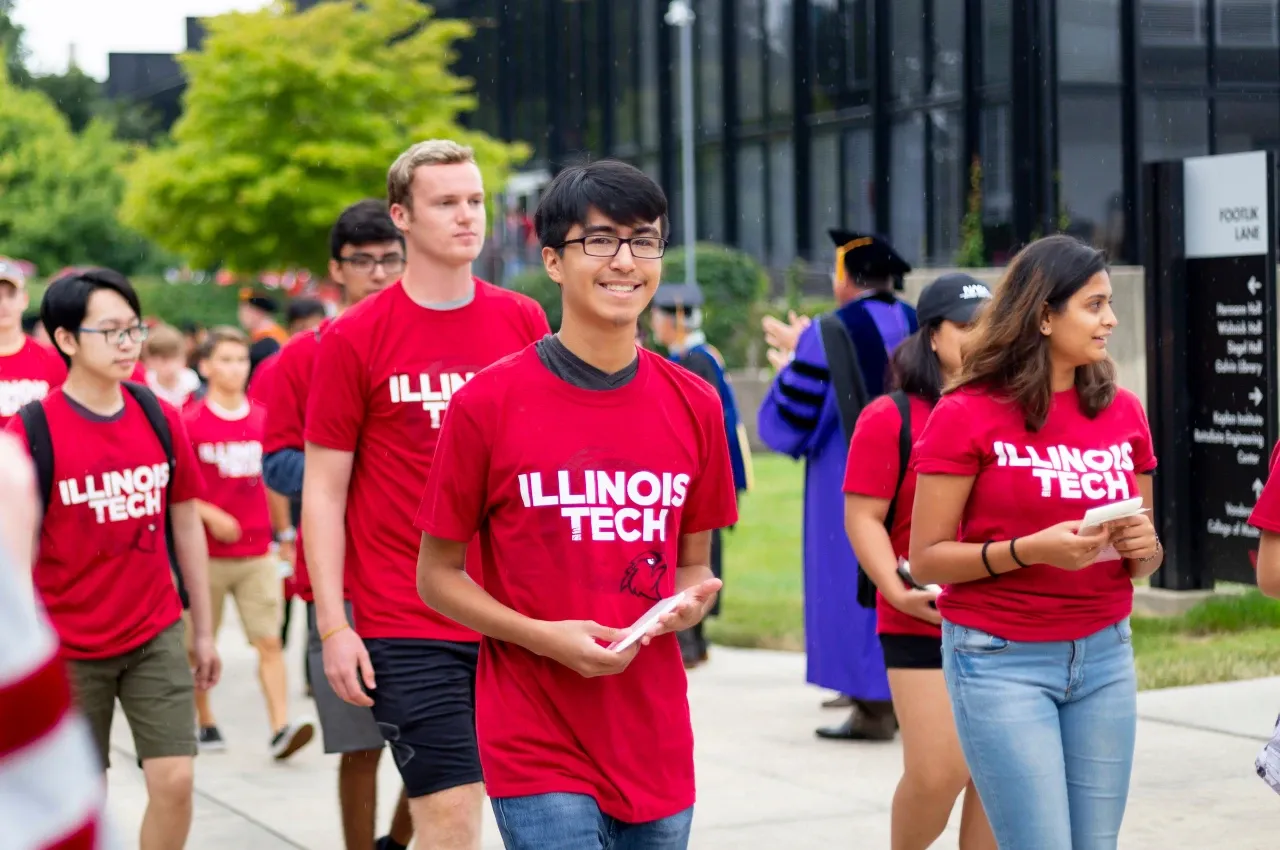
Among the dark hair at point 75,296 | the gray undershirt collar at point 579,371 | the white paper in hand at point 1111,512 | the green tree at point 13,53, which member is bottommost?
the white paper in hand at point 1111,512

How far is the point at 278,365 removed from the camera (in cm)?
610

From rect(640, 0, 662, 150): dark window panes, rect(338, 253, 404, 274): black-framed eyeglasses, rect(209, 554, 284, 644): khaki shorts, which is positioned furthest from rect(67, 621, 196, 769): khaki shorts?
rect(640, 0, 662, 150): dark window panes

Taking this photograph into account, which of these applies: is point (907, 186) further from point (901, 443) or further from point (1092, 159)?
point (901, 443)

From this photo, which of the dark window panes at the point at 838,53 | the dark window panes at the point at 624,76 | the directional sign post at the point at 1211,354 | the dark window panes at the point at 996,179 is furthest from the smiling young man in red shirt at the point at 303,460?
the dark window panes at the point at 624,76

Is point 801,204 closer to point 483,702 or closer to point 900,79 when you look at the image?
point 900,79

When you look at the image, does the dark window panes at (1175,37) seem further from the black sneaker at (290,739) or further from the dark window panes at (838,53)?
the black sneaker at (290,739)

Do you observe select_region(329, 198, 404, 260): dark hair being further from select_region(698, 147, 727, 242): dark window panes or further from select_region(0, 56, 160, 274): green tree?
select_region(0, 56, 160, 274): green tree

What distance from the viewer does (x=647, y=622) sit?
3.33m

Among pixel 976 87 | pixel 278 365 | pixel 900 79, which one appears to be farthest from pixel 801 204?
pixel 278 365

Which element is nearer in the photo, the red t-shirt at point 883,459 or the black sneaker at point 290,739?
the red t-shirt at point 883,459

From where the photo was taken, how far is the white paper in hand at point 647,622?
10.9ft

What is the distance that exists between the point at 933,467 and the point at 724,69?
38.6 m

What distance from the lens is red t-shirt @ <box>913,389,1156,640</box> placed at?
13.6 feet

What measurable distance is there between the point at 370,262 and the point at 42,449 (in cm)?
143
